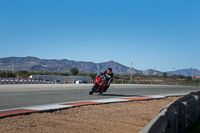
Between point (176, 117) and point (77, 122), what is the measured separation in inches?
100

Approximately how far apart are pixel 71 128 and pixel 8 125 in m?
1.38

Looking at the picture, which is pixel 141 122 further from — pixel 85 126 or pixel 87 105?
pixel 87 105

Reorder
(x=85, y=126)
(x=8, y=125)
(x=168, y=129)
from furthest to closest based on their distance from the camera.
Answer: (x=85, y=126) → (x=8, y=125) → (x=168, y=129)

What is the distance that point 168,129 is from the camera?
600 centimetres

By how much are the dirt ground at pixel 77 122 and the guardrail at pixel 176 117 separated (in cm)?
102

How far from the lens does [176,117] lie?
6512mm

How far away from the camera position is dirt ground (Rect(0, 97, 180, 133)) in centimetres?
668

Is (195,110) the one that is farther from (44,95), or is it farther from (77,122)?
(44,95)

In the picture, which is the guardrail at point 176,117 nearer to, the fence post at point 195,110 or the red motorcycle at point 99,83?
the fence post at point 195,110

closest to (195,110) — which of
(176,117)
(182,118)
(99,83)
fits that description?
(182,118)

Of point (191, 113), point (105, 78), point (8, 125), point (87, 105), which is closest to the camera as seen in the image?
point (8, 125)

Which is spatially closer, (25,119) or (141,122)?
(25,119)

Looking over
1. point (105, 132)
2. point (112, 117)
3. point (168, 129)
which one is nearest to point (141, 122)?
point (112, 117)

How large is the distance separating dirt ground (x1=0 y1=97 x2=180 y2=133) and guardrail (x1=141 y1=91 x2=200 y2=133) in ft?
3.35
